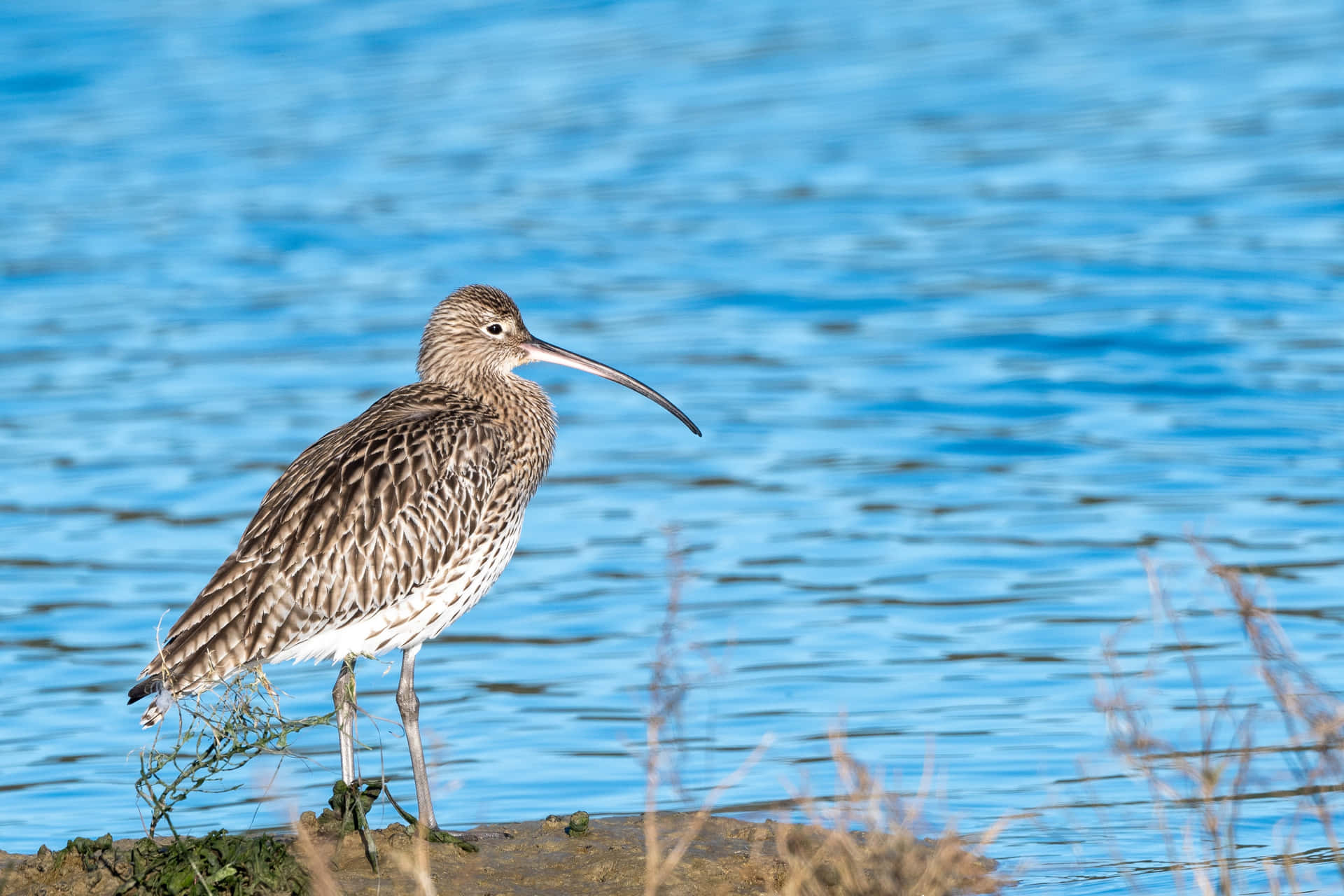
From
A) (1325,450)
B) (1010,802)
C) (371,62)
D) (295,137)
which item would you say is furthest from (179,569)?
(371,62)

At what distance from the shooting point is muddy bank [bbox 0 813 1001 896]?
19.6ft

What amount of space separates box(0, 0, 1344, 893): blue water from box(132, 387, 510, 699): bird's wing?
601mm

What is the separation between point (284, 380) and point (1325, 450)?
288 inches

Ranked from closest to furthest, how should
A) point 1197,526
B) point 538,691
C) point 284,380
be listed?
point 538,691 < point 1197,526 < point 284,380

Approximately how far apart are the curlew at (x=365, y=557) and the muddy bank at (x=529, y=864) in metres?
0.42

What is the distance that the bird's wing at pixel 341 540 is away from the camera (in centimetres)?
738

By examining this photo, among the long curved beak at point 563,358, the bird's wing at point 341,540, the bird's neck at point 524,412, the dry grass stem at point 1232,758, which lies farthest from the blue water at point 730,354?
the long curved beak at point 563,358

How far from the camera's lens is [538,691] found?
9.61m

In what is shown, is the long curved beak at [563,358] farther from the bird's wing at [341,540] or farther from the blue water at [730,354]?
the blue water at [730,354]

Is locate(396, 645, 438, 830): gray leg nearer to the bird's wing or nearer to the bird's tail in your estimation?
the bird's wing

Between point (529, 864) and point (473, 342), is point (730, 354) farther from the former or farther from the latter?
point (529, 864)

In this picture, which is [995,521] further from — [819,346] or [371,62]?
[371,62]

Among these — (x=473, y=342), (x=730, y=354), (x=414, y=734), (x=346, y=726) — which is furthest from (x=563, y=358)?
(x=730, y=354)

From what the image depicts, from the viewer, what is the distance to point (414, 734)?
7.56 meters
